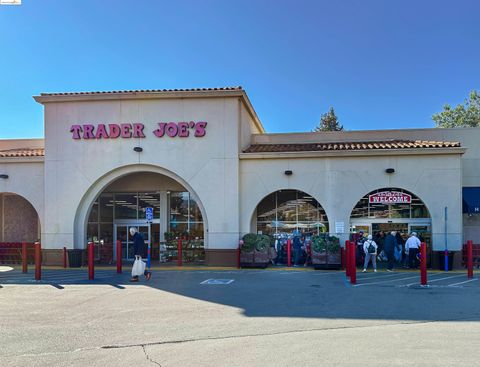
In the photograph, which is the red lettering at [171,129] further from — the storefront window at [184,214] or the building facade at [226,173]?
the storefront window at [184,214]

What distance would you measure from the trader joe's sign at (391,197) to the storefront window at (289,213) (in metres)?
2.45

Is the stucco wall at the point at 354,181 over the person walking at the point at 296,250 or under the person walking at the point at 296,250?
over

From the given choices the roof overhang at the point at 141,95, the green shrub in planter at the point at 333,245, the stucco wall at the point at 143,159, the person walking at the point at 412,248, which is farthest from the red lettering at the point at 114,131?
the person walking at the point at 412,248

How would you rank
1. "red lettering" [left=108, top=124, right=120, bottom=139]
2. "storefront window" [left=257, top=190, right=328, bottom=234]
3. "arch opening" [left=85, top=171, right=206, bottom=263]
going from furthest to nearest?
"arch opening" [left=85, top=171, right=206, bottom=263] < "storefront window" [left=257, top=190, right=328, bottom=234] < "red lettering" [left=108, top=124, right=120, bottom=139]

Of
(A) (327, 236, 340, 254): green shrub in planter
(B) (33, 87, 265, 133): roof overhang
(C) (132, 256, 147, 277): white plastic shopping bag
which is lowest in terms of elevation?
(C) (132, 256, 147, 277): white plastic shopping bag

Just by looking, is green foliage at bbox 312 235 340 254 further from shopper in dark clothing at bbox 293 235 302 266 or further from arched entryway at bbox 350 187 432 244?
arched entryway at bbox 350 187 432 244

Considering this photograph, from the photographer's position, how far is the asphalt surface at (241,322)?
6578mm

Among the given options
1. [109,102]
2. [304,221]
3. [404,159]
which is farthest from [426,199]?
[109,102]

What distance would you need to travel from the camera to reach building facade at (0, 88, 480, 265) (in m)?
19.0

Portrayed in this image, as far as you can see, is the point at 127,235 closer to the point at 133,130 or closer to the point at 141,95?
the point at 133,130

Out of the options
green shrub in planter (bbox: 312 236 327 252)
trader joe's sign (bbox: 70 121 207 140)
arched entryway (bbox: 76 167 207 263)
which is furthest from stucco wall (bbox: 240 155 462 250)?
arched entryway (bbox: 76 167 207 263)

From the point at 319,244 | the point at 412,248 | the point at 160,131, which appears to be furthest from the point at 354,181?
the point at 160,131

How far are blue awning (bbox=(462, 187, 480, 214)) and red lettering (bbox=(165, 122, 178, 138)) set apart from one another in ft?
41.1

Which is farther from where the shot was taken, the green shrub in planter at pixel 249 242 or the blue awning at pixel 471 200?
the blue awning at pixel 471 200
